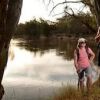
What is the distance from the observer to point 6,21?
19.7 ft

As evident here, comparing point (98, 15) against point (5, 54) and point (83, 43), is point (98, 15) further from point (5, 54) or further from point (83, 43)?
point (5, 54)

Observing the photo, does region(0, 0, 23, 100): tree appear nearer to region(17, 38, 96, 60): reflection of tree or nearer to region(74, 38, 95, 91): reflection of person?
region(74, 38, 95, 91): reflection of person

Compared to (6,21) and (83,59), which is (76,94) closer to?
(83,59)

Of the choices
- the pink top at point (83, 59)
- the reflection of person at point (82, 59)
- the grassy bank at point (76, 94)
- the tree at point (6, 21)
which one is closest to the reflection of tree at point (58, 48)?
the grassy bank at point (76, 94)

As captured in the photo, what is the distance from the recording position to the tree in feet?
19.0

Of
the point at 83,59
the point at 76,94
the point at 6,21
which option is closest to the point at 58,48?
the point at 83,59

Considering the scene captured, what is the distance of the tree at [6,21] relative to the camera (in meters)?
5.80

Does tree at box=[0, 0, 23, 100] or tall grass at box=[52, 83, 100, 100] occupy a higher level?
A: tree at box=[0, 0, 23, 100]

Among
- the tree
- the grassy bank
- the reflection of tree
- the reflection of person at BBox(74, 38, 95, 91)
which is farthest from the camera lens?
the reflection of tree

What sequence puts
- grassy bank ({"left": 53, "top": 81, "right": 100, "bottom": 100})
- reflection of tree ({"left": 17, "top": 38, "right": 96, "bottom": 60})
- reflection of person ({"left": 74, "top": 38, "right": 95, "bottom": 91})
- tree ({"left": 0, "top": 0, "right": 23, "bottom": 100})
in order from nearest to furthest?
tree ({"left": 0, "top": 0, "right": 23, "bottom": 100}) → grassy bank ({"left": 53, "top": 81, "right": 100, "bottom": 100}) → reflection of person ({"left": 74, "top": 38, "right": 95, "bottom": 91}) → reflection of tree ({"left": 17, "top": 38, "right": 96, "bottom": 60})

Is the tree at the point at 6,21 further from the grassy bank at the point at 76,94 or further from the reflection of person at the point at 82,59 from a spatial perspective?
the reflection of person at the point at 82,59

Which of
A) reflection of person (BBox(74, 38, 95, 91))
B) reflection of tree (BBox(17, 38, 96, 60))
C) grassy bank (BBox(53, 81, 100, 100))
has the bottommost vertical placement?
reflection of tree (BBox(17, 38, 96, 60))

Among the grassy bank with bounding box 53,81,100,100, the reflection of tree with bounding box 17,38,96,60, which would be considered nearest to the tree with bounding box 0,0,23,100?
the grassy bank with bounding box 53,81,100,100

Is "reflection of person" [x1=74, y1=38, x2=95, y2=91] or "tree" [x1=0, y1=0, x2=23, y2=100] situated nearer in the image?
"tree" [x1=0, y1=0, x2=23, y2=100]
